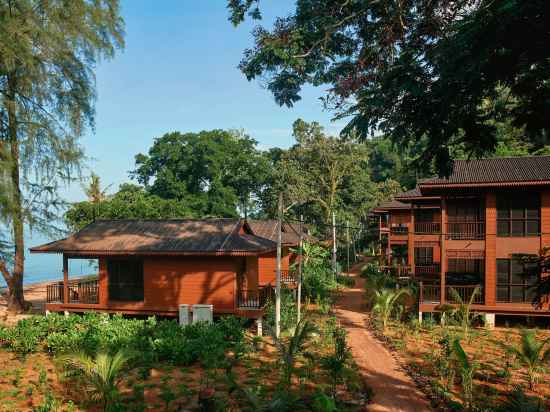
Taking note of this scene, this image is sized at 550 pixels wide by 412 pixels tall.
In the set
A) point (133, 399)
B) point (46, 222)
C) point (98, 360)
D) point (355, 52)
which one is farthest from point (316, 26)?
point (46, 222)

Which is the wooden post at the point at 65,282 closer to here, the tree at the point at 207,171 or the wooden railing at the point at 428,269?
the wooden railing at the point at 428,269

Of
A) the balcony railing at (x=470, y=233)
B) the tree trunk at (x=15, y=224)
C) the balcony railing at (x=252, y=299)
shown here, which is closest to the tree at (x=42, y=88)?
the tree trunk at (x=15, y=224)

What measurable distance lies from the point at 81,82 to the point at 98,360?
17.2 m

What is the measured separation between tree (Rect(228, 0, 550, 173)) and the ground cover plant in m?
6.16

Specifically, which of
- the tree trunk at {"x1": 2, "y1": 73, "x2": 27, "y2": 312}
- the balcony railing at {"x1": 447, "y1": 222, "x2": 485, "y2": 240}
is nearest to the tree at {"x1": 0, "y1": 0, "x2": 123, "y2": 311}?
the tree trunk at {"x1": 2, "y1": 73, "x2": 27, "y2": 312}

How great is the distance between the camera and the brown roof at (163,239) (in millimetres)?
17578

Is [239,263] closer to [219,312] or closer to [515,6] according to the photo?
[219,312]

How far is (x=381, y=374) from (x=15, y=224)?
59.3 feet

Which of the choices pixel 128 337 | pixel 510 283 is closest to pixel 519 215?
pixel 510 283

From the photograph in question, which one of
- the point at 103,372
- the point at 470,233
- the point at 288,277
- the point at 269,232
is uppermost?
the point at 470,233

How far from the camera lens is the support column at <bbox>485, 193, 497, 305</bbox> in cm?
1819

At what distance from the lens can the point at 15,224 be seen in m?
20.6

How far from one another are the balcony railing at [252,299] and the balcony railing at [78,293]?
7106 mm

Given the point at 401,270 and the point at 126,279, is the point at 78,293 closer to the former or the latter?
the point at 126,279
